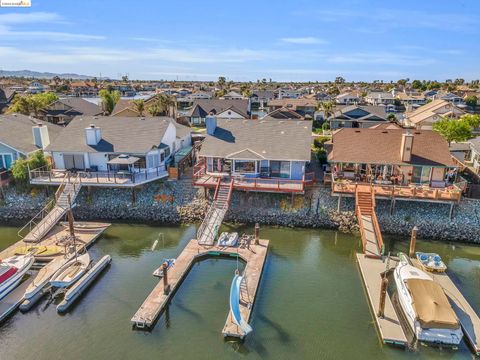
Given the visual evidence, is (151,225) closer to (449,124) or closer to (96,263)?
(96,263)

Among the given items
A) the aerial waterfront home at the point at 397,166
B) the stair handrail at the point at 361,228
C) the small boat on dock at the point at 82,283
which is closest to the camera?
the small boat on dock at the point at 82,283

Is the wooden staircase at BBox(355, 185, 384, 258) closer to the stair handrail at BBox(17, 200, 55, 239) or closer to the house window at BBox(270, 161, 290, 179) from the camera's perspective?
the house window at BBox(270, 161, 290, 179)

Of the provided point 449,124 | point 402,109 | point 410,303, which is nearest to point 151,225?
point 410,303

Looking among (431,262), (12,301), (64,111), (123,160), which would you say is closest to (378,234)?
(431,262)

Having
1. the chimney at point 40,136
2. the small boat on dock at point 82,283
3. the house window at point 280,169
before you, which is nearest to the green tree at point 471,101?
the house window at point 280,169

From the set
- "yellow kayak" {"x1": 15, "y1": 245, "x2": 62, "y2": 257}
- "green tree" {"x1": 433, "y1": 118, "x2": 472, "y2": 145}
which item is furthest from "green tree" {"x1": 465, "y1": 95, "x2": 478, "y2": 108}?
"yellow kayak" {"x1": 15, "y1": 245, "x2": 62, "y2": 257}

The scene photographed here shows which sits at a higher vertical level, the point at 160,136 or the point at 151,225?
the point at 160,136

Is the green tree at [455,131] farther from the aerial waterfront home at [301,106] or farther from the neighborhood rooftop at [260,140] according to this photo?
the aerial waterfront home at [301,106]
